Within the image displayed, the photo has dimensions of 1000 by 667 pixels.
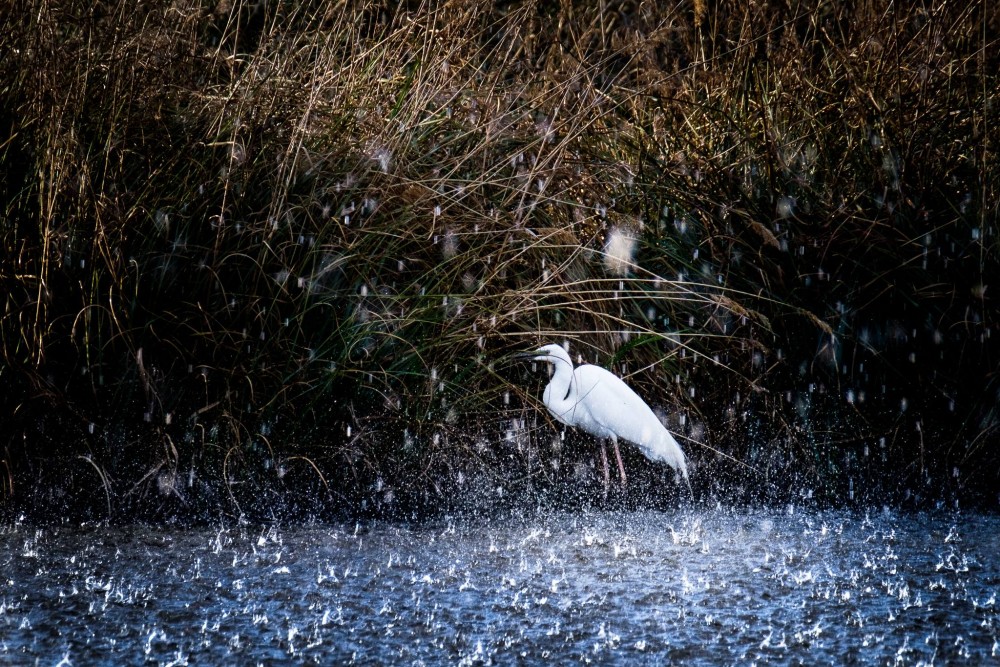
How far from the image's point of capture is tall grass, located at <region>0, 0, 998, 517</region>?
10.9 feet

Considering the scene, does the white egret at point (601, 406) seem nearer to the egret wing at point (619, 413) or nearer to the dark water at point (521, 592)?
the egret wing at point (619, 413)

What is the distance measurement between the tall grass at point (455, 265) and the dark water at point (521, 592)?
344mm

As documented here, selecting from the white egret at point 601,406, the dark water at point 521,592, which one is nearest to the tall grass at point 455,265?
the white egret at point 601,406

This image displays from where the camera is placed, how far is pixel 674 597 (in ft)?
8.46

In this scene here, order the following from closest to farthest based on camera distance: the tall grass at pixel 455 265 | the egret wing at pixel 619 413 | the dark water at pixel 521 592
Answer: the dark water at pixel 521 592 → the tall grass at pixel 455 265 → the egret wing at pixel 619 413

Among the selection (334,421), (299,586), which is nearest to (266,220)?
(334,421)

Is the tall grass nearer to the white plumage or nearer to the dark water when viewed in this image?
the white plumage

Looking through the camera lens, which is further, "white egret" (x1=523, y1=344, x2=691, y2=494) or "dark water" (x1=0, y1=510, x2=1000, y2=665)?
"white egret" (x1=523, y1=344, x2=691, y2=494)

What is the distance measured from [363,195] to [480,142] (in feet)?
1.72

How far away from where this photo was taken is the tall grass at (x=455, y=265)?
3.33 m

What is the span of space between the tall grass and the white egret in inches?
3.7

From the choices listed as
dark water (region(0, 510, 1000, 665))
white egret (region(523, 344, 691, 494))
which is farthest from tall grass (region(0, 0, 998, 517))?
dark water (region(0, 510, 1000, 665))

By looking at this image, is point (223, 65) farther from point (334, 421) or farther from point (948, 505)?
point (948, 505)

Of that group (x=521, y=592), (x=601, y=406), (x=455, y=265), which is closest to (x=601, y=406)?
(x=601, y=406)
